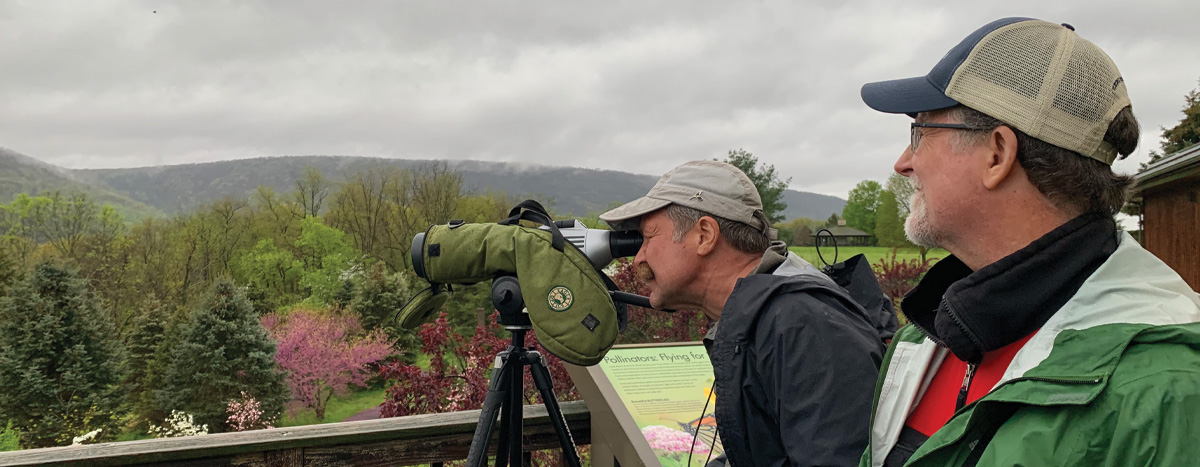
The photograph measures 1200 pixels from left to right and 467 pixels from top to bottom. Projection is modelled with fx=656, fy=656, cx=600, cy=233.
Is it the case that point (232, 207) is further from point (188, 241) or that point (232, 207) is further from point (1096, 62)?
point (1096, 62)

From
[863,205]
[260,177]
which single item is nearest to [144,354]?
[863,205]

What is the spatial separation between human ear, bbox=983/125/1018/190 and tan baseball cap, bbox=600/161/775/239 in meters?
0.76

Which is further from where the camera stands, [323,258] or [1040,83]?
[323,258]

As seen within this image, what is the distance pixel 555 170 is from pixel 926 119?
3596 inches

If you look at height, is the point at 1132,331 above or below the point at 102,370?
above

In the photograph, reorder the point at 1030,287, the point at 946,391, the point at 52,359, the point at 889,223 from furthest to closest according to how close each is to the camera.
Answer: the point at 889,223 < the point at 52,359 < the point at 946,391 < the point at 1030,287

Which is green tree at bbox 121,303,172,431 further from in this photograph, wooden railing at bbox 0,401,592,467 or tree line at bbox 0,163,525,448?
wooden railing at bbox 0,401,592,467

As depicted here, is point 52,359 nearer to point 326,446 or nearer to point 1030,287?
point 326,446

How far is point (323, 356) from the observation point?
14.4m

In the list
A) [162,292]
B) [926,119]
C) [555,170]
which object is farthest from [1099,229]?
[555,170]

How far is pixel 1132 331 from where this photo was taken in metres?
0.64

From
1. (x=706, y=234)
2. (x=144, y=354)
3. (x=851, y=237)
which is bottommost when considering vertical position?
(x=144, y=354)

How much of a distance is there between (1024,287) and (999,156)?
0.64 ft

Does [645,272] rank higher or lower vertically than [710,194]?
lower
